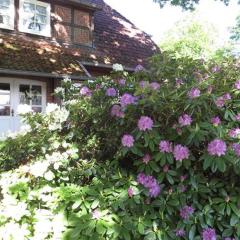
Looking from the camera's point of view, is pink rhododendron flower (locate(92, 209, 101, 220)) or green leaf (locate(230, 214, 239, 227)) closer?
pink rhododendron flower (locate(92, 209, 101, 220))

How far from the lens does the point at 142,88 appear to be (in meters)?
3.70

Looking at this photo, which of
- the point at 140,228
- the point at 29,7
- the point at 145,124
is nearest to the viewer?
the point at 140,228

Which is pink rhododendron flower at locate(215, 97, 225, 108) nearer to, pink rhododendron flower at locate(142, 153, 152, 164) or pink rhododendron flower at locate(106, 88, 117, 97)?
pink rhododendron flower at locate(142, 153, 152, 164)

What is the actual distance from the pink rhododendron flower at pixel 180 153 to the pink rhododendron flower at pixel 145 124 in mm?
259

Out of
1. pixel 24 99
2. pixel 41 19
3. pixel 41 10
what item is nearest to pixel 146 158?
pixel 24 99

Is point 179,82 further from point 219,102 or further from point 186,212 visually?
Answer: point 186,212

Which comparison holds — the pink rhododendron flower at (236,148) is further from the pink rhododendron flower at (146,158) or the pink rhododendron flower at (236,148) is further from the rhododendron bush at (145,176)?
the pink rhododendron flower at (146,158)

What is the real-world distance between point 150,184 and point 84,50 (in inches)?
538

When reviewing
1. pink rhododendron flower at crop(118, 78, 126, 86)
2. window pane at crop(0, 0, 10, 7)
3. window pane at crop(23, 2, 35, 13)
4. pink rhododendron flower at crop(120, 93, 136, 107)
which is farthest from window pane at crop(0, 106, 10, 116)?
pink rhododendron flower at crop(120, 93, 136, 107)

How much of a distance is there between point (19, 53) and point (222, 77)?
1082 cm

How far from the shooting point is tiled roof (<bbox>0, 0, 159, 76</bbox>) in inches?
544

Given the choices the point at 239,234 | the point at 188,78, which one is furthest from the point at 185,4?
the point at 239,234

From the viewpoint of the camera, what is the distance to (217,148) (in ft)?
10.7

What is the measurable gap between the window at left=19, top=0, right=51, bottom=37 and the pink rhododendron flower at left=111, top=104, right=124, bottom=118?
12.0m
